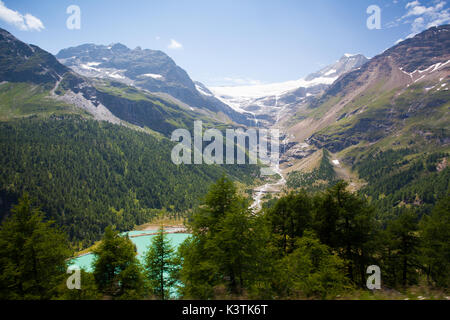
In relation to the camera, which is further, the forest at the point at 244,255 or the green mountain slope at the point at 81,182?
the green mountain slope at the point at 81,182

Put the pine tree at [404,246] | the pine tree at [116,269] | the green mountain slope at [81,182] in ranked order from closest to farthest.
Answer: the pine tree at [116,269] → the pine tree at [404,246] → the green mountain slope at [81,182]

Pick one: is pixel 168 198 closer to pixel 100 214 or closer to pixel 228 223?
pixel 100 214

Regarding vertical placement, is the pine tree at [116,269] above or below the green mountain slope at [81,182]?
below

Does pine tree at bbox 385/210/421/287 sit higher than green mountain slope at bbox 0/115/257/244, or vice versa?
green mountain slope at bbox 0/115/257/244

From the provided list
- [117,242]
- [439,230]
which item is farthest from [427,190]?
[117,242]

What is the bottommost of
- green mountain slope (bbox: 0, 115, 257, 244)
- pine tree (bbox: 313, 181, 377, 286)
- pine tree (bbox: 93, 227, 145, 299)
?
pine tree (bbox: 93, 227, 145, 299)

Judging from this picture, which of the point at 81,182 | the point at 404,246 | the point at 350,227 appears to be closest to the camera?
the point at 350,227

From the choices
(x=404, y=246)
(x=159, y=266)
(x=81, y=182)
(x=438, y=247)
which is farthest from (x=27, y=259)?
(x=81, y=182)

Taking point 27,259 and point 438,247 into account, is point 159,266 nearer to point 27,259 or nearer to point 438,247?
point 27,259

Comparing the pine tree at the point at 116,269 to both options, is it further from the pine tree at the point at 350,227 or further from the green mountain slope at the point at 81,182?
the green mountain slope at the point at 81,182

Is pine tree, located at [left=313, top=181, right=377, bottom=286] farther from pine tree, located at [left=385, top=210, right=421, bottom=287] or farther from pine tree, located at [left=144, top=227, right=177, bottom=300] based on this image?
pine tree, located at [left=144, top=227, right=177, bottom=300]

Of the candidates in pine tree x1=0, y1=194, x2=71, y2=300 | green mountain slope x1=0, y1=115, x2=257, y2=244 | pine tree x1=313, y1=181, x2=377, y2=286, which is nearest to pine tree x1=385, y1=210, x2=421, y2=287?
pine tree x1=313, y1=181, x2=377, y2=286

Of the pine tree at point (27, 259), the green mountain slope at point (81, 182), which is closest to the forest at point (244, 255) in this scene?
the pine tree at point (27, 259)

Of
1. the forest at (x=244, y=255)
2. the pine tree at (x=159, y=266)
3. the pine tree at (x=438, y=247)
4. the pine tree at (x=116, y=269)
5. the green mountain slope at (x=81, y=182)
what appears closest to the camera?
the forest at (x=244, y=255)
